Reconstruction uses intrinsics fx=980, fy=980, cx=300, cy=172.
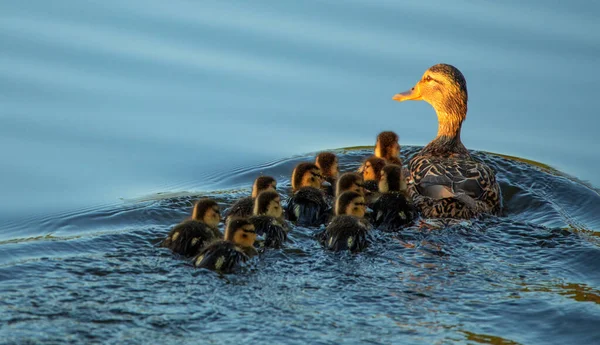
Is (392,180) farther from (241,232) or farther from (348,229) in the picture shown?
(241,232)

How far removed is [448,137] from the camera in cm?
893

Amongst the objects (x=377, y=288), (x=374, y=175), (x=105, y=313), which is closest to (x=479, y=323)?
(x=377, y=288)

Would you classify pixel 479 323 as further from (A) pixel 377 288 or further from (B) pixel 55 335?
(B) pixel 55 335

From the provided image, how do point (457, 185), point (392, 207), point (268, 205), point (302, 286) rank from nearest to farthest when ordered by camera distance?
point (302, 286) < point (268, 205) < point (392, 207) < point (457, 185)

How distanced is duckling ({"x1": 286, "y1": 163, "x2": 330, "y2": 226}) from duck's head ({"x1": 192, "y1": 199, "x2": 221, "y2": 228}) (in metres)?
0.73

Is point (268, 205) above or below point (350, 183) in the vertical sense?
below

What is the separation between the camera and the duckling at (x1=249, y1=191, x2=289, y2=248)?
6.79 meters

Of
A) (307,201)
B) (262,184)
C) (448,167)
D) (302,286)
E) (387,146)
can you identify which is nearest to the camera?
(302,286)

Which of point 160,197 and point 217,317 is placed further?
point 160,197

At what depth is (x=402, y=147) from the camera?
9.22 m

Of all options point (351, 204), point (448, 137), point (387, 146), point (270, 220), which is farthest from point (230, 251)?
point (448, 137)

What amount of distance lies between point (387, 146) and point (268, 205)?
1.88 metres

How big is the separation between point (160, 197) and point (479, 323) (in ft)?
10.0

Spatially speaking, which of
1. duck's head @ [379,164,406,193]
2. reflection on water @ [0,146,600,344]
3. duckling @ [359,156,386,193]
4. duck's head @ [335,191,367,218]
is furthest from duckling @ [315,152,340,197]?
reflection on water @ [0,146,600,344]
